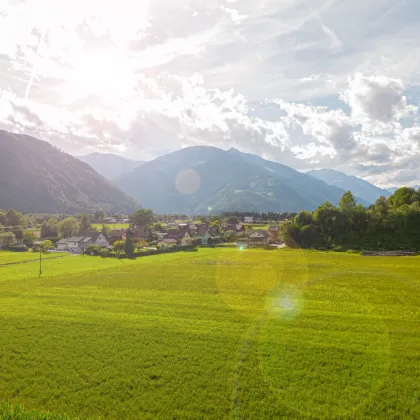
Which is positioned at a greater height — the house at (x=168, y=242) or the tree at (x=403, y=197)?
the tree at (x=403, y=197)

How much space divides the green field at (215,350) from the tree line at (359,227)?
4929 cm

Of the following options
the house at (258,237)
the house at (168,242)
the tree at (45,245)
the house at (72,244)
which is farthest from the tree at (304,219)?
the tree at (45,245)

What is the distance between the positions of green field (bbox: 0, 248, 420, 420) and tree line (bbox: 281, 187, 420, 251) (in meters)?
49.3

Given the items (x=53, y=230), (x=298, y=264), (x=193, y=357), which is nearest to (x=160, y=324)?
(x=193, y=357)

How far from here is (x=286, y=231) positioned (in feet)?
368

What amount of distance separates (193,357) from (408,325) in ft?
63.5

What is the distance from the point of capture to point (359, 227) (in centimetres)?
10525

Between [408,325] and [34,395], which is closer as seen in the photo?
[34,395]

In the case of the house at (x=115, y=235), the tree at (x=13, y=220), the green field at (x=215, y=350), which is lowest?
the green field at (x=215, y=350)

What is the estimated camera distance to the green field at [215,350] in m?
19.7

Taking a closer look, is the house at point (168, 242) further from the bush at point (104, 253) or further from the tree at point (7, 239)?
the tree at point (7, 239)

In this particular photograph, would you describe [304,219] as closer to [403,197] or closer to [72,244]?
[403,197]

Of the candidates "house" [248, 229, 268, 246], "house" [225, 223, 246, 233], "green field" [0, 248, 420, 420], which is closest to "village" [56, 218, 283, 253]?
"house" [248, 229, 268, 246]

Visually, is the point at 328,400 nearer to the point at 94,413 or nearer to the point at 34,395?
the point at 94,413
